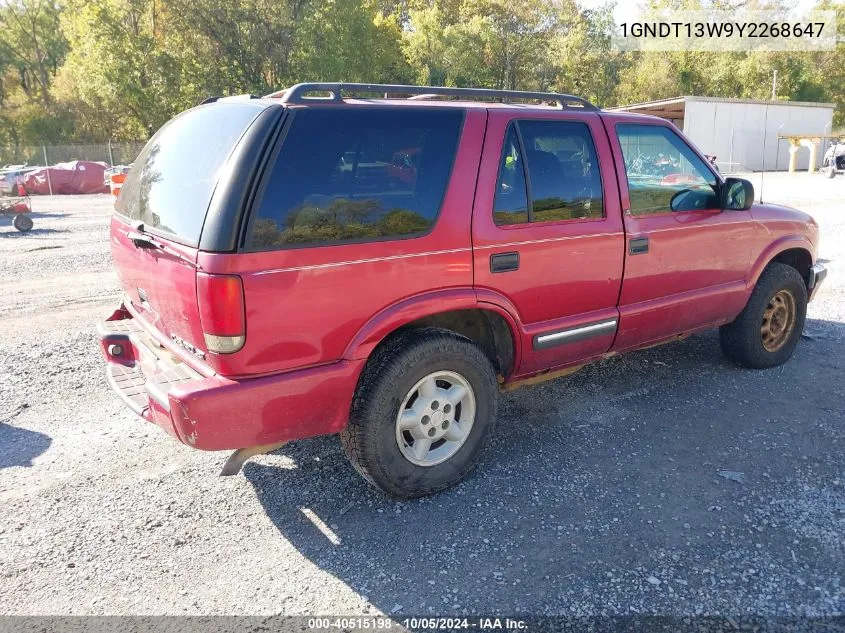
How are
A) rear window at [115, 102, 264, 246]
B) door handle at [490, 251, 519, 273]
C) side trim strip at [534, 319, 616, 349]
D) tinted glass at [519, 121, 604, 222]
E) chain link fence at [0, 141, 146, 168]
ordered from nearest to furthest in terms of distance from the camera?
rear window at [115, 102, 264, 246]
door handle at [490, 251, 519, 273]
tinted glass at [519, 121, 604, 222]
side trim strip at [534, 319, 616, 349]
chain link fence at [0, 141, 146, 168]

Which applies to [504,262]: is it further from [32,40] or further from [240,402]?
[32,40]

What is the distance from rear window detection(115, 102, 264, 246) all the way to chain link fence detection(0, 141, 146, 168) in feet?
111

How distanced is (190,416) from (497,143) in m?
2.02

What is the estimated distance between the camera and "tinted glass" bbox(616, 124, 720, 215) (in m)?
3.98

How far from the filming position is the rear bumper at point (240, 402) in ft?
8.71

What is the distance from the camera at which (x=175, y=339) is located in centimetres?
305

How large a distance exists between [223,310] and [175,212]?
0.68 m

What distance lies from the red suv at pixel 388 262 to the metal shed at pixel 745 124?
28692 mm

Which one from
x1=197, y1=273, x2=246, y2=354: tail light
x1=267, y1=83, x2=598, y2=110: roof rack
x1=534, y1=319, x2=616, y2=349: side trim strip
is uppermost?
x1=267, y1=83, x2=598, y2=110: roof rack

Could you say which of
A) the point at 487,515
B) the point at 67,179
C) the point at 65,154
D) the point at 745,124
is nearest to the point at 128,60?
the point at 65,154

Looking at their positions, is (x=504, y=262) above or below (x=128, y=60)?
below

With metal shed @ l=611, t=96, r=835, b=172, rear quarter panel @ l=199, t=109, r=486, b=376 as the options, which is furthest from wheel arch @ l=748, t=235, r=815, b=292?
metal shed @ l=611, t=96, r=835, b=172

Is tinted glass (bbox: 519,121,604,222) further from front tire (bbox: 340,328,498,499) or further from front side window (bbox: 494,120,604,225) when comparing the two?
front tire (bbox: 340,328,498,499)

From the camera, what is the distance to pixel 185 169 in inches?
121
